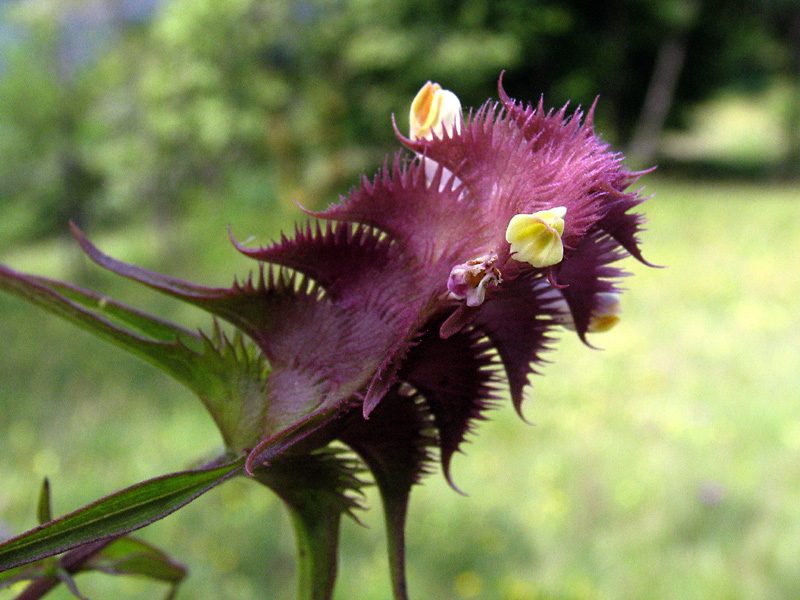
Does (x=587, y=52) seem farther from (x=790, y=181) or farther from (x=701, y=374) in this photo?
(x=701, y=374)

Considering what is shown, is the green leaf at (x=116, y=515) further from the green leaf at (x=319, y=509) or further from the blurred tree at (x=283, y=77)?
the blurred tree at (x=283, y=77)

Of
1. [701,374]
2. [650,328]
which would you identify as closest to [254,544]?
[701,374]

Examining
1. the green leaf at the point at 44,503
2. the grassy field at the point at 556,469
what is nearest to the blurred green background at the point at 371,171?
the grassy field at the point at 556,469

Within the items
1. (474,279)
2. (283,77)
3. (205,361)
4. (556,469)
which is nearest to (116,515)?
(205,361)

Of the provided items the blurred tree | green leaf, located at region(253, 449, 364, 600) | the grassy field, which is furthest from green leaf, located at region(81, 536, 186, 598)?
the blurred tree

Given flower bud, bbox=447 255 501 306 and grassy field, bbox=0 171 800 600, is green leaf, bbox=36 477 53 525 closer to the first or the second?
flower bud, bbox=447 255 501 306
